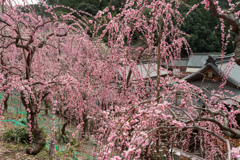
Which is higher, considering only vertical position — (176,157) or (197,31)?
(197,31)

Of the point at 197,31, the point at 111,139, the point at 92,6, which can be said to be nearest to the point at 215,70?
the point at 111,139

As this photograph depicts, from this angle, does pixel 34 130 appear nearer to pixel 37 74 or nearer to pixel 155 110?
pixel 37 74

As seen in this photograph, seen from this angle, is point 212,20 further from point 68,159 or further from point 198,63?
point 68,159

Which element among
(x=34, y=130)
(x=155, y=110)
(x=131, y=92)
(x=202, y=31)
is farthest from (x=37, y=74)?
(x=202, y=31)

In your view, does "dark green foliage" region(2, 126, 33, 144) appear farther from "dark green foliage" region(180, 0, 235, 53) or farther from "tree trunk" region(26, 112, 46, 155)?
"dark green foliage" region(180, 0, 235, 53)

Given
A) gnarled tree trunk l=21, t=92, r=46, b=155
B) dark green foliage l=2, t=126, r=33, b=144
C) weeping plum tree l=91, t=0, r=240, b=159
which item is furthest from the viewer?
dark green foliage l=2, t=126, r=33, b=144

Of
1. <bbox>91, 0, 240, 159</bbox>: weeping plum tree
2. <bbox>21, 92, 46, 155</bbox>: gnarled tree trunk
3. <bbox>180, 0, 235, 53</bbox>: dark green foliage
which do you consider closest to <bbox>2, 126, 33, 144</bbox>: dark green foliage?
<bbox>21, 92, 46, 155</bbox>: gnarled tree trunk

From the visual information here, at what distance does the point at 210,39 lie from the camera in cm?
2314

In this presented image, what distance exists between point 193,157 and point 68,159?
331 centimetres

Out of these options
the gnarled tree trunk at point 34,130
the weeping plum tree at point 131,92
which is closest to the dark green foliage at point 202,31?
the weeping plum tree at point 131,92

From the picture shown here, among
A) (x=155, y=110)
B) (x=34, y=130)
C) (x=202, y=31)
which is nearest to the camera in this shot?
(x=155, y=110)

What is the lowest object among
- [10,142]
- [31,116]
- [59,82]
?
[10,142]

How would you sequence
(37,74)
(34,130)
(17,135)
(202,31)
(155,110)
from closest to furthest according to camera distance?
(155,110) → (34,130) → (17,135) → (37,74) → (202,31)

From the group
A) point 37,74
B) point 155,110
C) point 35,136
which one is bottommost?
point 35,136
